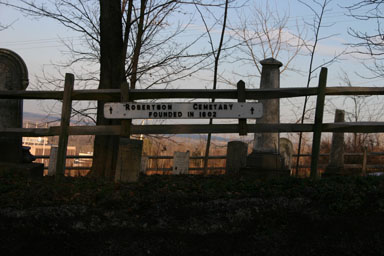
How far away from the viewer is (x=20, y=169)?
7.84m

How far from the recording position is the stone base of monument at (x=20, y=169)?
7.63 m

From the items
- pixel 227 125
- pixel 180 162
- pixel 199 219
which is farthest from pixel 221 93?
pixel 180 162

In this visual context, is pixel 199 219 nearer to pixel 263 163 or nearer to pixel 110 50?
pixel 263 163

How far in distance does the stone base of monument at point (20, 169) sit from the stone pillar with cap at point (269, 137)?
417 centimetres

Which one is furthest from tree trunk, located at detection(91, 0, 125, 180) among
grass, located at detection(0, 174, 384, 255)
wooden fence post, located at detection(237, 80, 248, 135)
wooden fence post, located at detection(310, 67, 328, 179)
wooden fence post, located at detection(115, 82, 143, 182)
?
wooden fence post, located at detection(310, 67, 328, 179)

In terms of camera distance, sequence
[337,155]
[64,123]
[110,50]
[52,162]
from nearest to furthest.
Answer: [64,123] → [110,50] → [52,162] → [337,155]

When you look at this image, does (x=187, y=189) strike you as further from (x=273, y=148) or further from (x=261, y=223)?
(x=273, y=148)

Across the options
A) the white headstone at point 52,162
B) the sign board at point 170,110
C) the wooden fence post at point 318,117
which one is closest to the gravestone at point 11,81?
the sign board at point 170,110

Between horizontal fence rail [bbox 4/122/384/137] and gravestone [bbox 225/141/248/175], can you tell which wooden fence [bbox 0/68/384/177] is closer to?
horizontal fence rail [bbox 4/122/384/137]

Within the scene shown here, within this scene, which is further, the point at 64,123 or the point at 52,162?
the point at 52,162

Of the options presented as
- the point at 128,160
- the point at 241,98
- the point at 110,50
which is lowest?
the point at 128,160

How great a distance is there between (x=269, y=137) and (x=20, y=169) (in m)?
4.98

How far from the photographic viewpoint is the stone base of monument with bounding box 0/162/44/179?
763cm

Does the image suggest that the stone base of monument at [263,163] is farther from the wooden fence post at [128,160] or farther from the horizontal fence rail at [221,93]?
the wooden fence post at [128,160]
